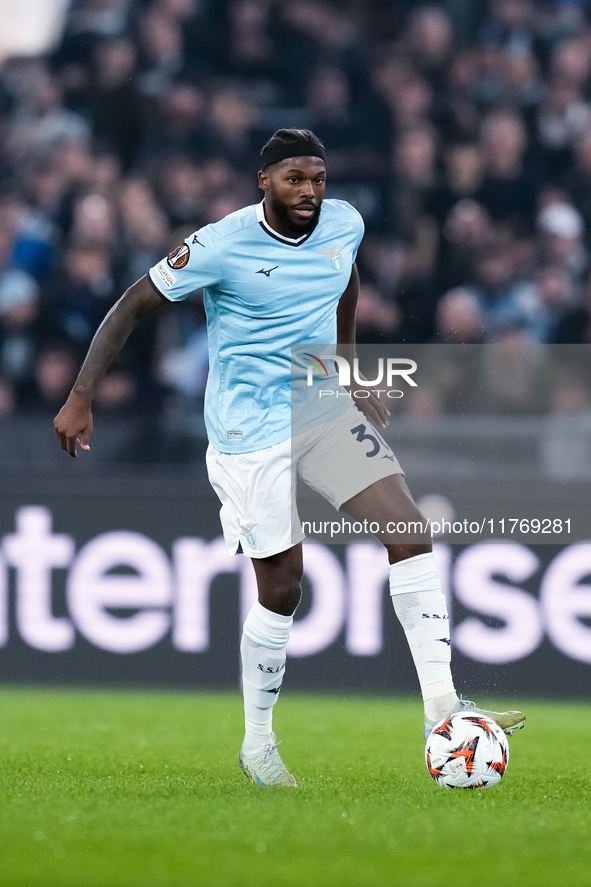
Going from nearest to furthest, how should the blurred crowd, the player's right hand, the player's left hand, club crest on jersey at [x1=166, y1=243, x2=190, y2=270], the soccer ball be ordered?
the soccer ball < the player's right hand < club crest on jersey at [x1=166, y1=243, x2=190, y2=270] < the player's left hand < the blurred crowd

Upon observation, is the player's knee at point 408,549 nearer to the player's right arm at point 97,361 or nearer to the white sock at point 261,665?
the white sock at point 261,665

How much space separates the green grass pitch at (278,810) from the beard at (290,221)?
186 cm

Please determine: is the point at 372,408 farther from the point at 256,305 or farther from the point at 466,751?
the point at 466,751

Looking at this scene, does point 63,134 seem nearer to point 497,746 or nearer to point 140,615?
point 140,615

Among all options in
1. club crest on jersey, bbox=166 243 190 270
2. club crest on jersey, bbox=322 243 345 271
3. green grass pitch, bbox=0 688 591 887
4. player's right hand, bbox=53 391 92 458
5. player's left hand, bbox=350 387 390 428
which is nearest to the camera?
green grass pitch, bbox=0 688 591 887

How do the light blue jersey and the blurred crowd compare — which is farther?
the blurred crowd

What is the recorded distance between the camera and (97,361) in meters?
4.46

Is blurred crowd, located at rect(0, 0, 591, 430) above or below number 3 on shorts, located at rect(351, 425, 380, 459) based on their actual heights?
above

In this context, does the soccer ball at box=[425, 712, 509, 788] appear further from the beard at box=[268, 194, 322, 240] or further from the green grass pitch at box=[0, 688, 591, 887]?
the beard at box=[268, 194, 322, 240]

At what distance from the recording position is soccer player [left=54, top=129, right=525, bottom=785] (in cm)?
446

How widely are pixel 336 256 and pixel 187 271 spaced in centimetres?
56

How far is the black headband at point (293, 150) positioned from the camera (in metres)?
4.51

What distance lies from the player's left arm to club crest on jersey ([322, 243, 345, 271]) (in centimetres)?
18

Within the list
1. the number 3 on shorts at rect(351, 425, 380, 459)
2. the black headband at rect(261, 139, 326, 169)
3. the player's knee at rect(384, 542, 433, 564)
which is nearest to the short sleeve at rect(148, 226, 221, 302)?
the black headband at rect(261, 139, 326, 169)
